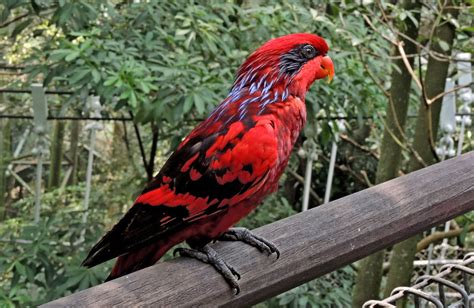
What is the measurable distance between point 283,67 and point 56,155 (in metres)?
4.33

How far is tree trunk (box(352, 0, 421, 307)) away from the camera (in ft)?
9.16

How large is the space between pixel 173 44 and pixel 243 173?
4.65 ft

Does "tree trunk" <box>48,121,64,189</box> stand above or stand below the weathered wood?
below

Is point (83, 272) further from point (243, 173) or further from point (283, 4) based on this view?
point (283, 4)

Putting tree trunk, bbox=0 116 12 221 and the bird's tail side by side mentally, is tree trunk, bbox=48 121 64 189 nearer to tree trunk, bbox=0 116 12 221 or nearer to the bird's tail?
tree trunk, bbox=0 116 12 221

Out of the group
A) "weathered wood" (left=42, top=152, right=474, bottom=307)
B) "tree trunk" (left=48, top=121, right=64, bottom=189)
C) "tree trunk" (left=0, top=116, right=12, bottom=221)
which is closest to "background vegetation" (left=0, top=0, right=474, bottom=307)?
"weathered wood" (left=42, top=152, right=474, bottom=307)

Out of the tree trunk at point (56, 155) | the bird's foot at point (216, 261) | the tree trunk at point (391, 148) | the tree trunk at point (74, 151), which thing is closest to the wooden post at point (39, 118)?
the tree trunk at point (391, 148)

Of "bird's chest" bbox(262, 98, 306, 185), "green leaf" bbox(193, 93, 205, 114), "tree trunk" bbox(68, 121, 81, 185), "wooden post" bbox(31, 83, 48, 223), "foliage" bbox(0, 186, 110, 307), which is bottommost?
"tree trunk" bbox(68, 121, 81, 185)

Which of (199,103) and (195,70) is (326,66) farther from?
(195,70)

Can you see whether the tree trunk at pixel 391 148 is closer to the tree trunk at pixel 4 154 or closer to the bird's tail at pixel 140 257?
the bird's tail at pixel 140 257

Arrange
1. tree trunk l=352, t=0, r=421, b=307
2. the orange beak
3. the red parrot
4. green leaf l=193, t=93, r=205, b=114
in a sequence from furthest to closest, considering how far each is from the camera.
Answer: tree trunk l=352, t=0, r=421, b=307 → green leaf l=193, t=93, r=205, b=114 → the orange beak → the red parrot

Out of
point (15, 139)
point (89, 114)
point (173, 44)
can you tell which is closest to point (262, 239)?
point (173, 44)

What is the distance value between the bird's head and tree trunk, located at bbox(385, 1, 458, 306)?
133 centimetres

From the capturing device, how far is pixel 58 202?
4.70m
